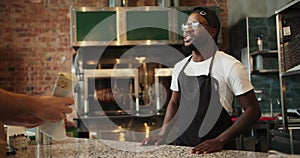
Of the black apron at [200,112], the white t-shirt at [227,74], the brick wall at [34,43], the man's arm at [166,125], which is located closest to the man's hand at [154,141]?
the man's arm at [166,125]

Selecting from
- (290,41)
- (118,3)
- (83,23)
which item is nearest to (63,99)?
(290,41)

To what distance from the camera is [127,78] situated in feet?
13.1

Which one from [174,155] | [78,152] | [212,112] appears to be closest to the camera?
[174,155]

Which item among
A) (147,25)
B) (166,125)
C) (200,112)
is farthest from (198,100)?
(147,25)

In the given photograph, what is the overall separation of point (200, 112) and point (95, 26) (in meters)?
2.37

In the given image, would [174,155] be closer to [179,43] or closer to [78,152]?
[78,152]

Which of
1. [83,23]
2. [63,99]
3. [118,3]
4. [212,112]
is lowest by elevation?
[212,112]

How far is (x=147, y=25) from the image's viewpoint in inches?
163

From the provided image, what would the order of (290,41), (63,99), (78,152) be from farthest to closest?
(290,41), (78,152), (63,99)

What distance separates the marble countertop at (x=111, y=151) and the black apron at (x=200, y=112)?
0.32 metres

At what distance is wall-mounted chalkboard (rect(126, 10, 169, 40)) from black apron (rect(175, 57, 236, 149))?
81.4 inches

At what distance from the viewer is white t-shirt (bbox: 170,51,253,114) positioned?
1.83 meters

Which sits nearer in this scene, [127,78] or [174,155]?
[174,155]

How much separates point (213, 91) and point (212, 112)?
0.38 feet
